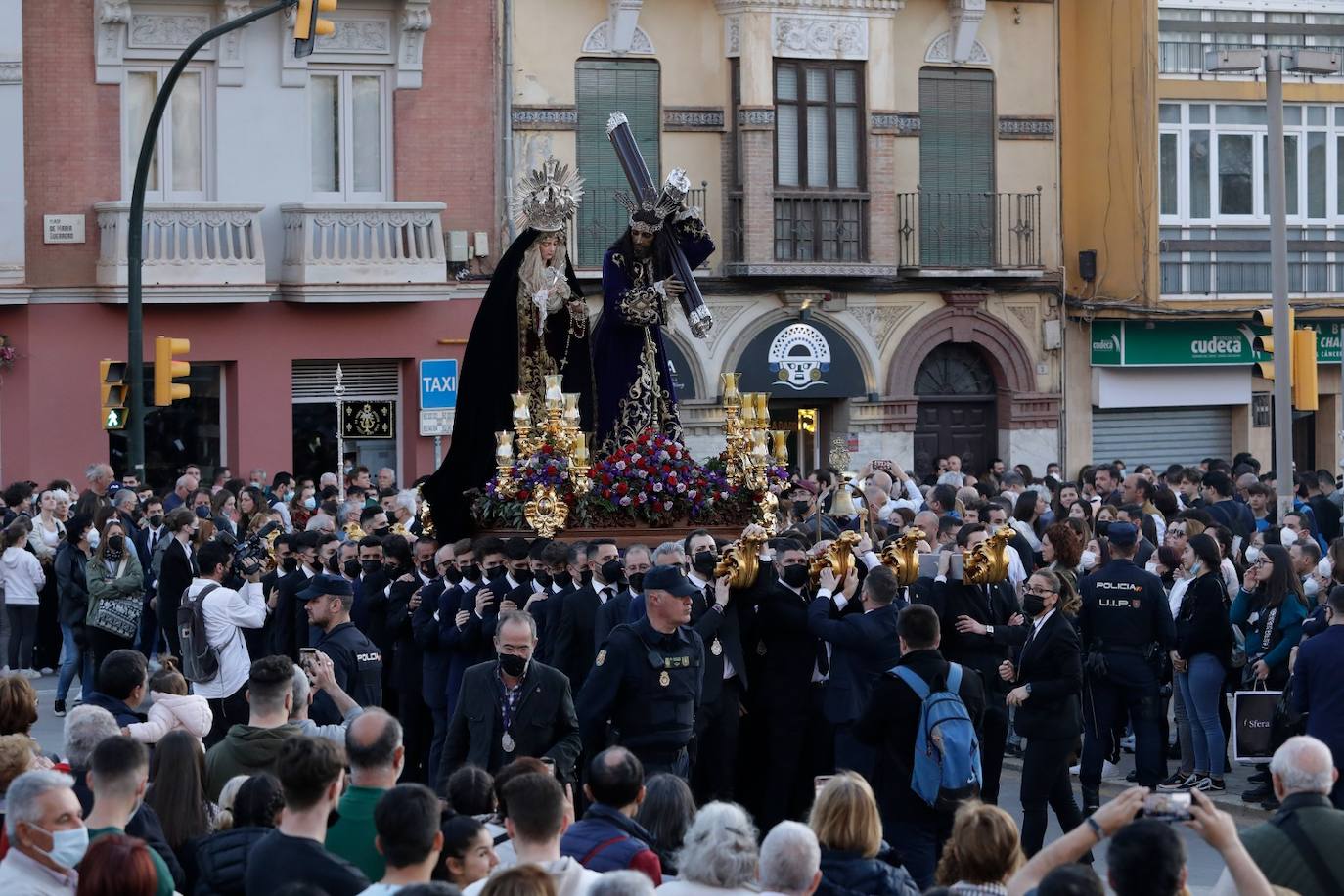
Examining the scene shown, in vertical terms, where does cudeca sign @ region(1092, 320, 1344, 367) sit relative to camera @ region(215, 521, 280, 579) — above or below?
above

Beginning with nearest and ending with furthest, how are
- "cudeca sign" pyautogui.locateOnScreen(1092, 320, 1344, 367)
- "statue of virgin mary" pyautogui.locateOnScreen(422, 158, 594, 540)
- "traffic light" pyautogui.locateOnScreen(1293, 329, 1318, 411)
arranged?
1. "statue of virgin mary" pyautogui.locateOnScreen(422, 158, 594, 540)
2. "traffic light" pyautogui.locateOnScreen(1293, 329, 1318, 411)
3. "cudeca sign" pyautogui.locateOnScreen(1092, 320, 1344, 367)

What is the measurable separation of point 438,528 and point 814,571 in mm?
4784

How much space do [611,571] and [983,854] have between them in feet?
20.7

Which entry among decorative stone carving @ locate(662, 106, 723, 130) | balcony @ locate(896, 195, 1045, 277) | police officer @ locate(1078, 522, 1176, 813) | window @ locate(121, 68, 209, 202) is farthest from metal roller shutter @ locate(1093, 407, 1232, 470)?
police officer @ locate(1078, 522, 1176, 813)

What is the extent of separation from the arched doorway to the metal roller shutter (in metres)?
1.69

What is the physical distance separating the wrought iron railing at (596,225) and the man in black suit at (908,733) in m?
19.2

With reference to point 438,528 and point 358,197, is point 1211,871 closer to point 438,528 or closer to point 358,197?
point 438,528

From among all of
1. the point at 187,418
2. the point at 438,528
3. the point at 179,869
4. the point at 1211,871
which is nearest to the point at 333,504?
the point at 438,528

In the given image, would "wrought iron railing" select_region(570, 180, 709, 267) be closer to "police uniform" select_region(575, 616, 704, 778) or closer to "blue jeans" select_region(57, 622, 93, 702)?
"blue jeans" select_region(57, 622, 93, 702)

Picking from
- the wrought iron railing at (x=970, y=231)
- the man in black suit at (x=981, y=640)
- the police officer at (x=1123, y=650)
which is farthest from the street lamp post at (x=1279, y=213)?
the wrought iron railing at (x=970, y=231)

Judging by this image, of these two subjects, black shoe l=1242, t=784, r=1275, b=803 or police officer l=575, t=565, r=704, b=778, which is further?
black shoe l=1242, t=784, r=1275, b=803

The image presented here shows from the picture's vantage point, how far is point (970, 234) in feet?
104

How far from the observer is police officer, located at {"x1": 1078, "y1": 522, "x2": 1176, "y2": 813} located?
550 inches

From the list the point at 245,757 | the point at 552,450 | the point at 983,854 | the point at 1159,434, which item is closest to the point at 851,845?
the point at 983,854
